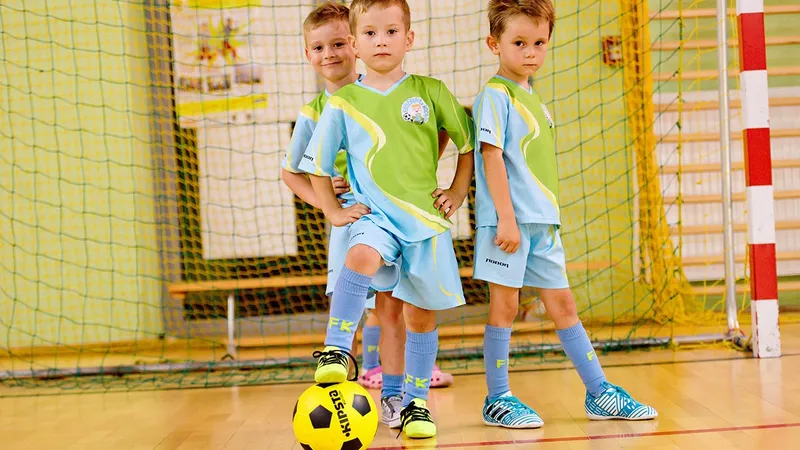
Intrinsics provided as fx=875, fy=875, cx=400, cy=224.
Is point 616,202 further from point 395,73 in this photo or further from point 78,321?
A: point 78,321

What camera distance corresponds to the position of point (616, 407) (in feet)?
7.74

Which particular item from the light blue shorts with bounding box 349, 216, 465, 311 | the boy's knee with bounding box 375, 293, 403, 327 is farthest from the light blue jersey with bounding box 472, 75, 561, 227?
the boy's knee with bounding box 375, 293, 403, 327

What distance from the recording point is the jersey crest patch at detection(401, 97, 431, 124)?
2213 millimetres

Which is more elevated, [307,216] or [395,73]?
[395,73]

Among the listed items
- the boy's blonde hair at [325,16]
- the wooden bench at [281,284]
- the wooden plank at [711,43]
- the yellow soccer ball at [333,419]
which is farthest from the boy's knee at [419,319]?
the wooden plank at [711,43]

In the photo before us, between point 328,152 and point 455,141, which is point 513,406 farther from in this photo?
point 328,152

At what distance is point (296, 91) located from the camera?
4543 millimetres

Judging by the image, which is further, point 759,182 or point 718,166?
point 718,166

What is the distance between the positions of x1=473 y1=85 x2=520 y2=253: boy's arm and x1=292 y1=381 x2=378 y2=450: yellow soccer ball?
0.59 meters

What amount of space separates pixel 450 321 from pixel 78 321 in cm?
190

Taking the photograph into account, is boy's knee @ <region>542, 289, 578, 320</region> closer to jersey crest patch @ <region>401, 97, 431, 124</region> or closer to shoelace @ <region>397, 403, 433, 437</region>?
shoelace @ <region>397, 403, 433, 437</region>

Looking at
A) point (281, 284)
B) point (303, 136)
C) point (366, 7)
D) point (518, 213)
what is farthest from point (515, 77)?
point (281, 284)

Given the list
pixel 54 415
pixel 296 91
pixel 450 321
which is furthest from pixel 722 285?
pixel 54 415

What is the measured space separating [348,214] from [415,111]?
1.02ft
